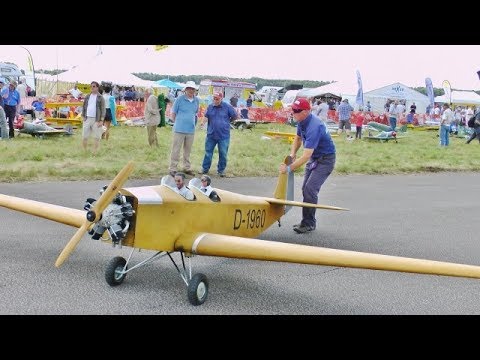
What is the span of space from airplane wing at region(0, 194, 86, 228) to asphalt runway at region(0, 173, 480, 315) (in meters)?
0.48

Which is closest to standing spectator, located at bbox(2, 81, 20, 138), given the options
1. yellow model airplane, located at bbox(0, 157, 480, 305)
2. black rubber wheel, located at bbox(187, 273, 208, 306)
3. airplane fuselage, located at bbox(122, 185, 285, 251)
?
airplane fuselage, located at bbox(122, 185, 285, 251)

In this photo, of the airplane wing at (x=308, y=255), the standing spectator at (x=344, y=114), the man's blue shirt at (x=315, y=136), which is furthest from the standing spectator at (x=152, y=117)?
the airplane wing at (x=308, y=255)

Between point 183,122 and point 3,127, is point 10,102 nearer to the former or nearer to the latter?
point 3,127

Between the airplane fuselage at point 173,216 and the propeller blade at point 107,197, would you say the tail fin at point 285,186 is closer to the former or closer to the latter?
the airplane fuselage at point 173,216

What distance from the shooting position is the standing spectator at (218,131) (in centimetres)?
1296

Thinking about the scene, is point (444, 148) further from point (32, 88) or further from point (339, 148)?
point (32, 88)

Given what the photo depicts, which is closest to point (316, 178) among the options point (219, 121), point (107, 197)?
point (107, 197)

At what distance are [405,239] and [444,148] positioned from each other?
620 inches

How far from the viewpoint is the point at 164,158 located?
15.2m

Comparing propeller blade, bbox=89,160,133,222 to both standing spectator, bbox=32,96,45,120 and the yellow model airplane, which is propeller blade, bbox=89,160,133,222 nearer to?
the yellow model airplane

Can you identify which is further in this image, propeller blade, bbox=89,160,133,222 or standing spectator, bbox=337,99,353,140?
standing spectator, bbox=337,99,353,140

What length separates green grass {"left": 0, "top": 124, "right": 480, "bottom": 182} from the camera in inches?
500

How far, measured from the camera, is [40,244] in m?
7.36

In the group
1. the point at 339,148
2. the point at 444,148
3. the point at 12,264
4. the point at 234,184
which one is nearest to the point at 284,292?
the point at 12,264
